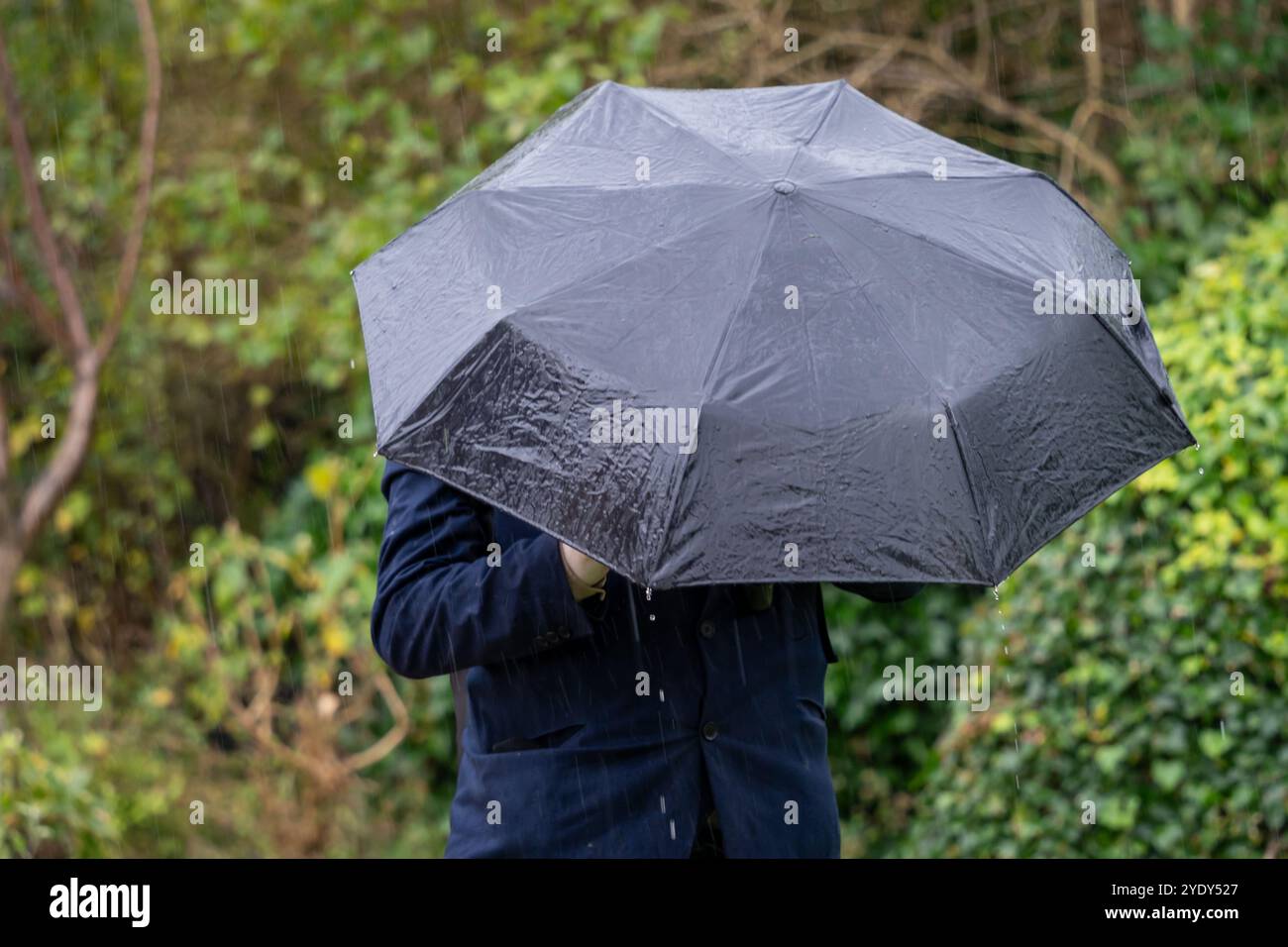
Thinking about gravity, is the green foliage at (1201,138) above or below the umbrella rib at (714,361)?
above

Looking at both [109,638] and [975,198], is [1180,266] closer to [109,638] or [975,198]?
[975,198]

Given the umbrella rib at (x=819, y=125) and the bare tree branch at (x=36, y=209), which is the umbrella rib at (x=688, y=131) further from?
the bare tree branch at (x=36, y=209)

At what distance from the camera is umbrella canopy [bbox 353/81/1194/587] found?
6.32 feet

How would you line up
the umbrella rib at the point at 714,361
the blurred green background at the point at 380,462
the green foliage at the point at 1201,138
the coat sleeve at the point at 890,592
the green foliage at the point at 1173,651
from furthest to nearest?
1. the green foliage at the point at 1201,138
2. the blurred green background at the point at 380,462
3. the green foliage at the point at 1173,651
4. the coat sleeve at the point at 890,592
5. the umbrella rib at the point at 714,361

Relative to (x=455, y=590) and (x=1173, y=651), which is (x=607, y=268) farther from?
(x=1173, y=651)

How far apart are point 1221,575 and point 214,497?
16.6ft

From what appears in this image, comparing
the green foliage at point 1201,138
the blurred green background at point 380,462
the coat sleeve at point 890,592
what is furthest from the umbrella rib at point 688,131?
the green foliage at point 1201,138

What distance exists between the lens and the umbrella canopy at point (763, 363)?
1.93 m

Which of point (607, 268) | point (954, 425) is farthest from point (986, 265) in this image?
point (607, 268)

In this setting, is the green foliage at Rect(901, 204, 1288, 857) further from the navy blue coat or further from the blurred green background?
the navy blue coat

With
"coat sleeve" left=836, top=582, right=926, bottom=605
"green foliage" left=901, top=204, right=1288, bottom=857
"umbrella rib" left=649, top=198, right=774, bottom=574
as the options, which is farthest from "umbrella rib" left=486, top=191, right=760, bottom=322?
"green foliage" left=901, top=204, right=1288, bottom=857

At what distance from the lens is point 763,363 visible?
6.48ft
